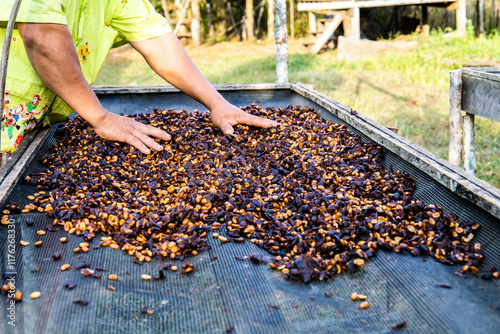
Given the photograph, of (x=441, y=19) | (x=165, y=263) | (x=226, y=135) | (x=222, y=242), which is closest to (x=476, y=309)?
(x=222, y=242)

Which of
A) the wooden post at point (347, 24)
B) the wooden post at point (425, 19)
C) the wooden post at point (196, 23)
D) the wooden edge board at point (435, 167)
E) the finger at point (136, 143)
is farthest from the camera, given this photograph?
the wooden post at point (196, 23)

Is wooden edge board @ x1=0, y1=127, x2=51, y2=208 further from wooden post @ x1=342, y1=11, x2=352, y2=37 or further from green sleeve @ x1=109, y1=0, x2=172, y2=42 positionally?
wooden post @ x1=342, y1=11, x2=352, y2=37

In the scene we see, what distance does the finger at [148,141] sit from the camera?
2307 millimetres

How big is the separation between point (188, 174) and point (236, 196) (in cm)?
32

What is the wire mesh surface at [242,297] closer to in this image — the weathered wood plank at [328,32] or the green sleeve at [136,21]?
the green sleeve at [136,21]

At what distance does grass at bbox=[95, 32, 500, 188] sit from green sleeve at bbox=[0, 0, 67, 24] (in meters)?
3.27

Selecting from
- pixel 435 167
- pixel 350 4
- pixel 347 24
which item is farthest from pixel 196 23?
pixel 435 167

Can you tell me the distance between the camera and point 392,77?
23.2 feet

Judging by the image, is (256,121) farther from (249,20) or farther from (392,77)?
(249,20)

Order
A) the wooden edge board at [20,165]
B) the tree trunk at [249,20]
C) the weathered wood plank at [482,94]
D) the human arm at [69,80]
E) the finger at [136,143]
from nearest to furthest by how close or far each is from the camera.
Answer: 1. the wooden edge board at [20,165]
2. the human arm at [69,80]
3. the finger at [136,143]
4. the weathered wood plank at [482,94]
5. the tree trunk at [249,20]

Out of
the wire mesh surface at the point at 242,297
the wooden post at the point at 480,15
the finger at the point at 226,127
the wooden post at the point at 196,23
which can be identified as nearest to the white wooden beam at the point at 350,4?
the wooden post at the point at 480,15

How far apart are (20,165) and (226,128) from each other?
3.61ft

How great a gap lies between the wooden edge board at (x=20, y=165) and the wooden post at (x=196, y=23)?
11.1m

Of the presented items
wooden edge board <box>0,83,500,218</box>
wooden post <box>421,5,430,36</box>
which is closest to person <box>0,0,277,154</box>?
wooden edge board <box>0,83,500,218</box>
